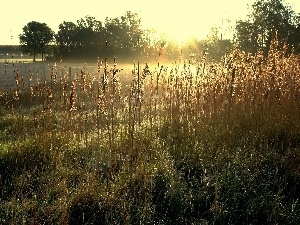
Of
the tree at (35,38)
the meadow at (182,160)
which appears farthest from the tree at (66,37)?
the meadow at (182,160)

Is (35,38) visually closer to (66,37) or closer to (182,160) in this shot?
(66,37)

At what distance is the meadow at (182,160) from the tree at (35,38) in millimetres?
42292

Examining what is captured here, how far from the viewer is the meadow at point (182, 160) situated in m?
3.36

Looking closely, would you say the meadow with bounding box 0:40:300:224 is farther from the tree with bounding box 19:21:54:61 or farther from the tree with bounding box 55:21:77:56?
the tree with bounding box 19:21:54:61

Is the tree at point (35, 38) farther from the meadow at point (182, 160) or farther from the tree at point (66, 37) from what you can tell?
the meadow at point (182, 160)

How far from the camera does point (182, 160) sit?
14.3 feet

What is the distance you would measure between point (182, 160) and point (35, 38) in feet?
148

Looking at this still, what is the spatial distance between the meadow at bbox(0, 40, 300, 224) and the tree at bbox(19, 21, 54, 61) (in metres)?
42.3

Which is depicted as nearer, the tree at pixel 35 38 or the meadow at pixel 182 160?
the meadow at pixel 182 160

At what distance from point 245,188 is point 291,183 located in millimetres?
681

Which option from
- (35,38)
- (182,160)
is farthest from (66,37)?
(182,160)

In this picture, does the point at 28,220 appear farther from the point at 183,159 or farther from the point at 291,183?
the point at 291,183

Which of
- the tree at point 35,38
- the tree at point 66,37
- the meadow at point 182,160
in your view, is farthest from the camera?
the tree at point 35,38

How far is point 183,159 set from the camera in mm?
4363
